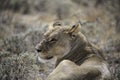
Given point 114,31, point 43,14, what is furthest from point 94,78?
point 43,14

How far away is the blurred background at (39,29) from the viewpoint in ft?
25.8

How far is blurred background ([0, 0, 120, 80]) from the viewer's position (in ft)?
25.8

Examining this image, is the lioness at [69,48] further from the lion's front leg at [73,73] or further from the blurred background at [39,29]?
the lion's front leg at [73,73]

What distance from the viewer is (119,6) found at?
538 inches

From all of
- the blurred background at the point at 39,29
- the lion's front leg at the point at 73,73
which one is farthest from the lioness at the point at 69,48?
the lion's front leg at the point at 73,73

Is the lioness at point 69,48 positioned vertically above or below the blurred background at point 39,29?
above

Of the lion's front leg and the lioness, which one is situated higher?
the lion's front leg

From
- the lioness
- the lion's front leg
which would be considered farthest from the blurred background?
the lion's front leg

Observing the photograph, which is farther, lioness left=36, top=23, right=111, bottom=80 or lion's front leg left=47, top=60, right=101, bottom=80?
lioness left=36, top=23, right=111, bottom=80

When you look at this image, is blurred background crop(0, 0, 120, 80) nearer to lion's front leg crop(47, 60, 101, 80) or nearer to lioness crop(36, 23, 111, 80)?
lioness crop(36, 23, 111, 80)

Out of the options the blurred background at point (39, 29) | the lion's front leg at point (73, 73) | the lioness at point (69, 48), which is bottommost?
the blurred background at point (39, 29)

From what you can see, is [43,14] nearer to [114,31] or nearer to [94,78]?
[114,31]

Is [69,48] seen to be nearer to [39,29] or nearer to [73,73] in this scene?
[73,73]

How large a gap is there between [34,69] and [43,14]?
28.8 ft
